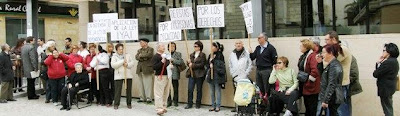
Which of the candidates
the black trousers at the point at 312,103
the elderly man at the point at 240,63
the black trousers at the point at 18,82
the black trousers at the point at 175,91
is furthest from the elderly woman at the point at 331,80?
the black trousers at the point at 18,82

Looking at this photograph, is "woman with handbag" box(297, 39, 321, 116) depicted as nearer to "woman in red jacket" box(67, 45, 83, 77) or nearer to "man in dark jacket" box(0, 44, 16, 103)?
"woman in red jacket" box(67, 45, 83, 77)

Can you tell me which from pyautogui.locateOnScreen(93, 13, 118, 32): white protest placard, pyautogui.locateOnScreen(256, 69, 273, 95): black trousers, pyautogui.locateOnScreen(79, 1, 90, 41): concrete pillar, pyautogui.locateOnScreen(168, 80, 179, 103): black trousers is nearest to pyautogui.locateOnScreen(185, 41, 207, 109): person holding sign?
pyautogui.locateOnScreen(168, 80, 179, 103): black trousers

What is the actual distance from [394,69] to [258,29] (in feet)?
13.2

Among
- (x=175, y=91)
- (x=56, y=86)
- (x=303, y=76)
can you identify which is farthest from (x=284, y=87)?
(x=56, y=86)

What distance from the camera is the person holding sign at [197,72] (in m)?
11.0

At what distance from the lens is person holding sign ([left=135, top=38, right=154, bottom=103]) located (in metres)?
11.9

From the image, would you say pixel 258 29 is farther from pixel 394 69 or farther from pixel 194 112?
pixel 394 69

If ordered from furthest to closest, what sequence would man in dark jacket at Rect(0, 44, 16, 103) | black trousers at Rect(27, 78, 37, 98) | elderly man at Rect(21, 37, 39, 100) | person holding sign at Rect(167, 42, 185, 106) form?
black trousers at Rect(27, 78, 37, 98), elderly man at Rect(21, 37, 39, 100), man in dark jacket at Rect(0, 44, 16, 103), person holding sign at Rect(167, 42, 185, 106)

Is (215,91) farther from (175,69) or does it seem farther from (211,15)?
(211,15)

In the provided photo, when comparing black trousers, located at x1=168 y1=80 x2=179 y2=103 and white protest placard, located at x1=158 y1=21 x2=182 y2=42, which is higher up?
white protest placard, located at x1=158 y1=21 x2=182 y2=42

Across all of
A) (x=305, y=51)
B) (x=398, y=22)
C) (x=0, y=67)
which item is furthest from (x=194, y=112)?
(x=0, y=67)

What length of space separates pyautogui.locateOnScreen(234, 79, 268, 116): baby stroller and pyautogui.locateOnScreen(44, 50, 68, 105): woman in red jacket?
553cm

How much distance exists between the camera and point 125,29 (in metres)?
11.8

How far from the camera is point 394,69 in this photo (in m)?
7.81
